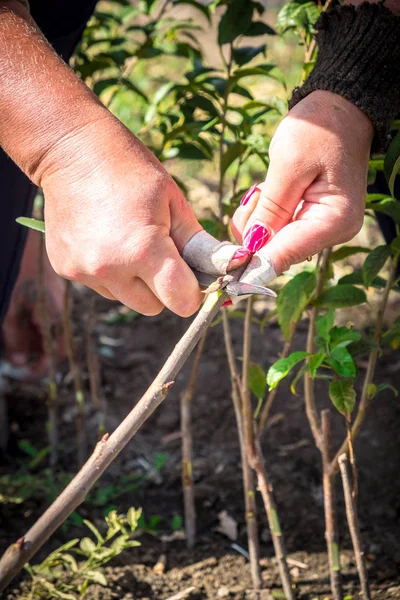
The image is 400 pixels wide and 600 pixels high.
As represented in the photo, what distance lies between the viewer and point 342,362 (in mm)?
1316

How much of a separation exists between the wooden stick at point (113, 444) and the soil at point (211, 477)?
528mm

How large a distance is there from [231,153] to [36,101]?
0.57 meters

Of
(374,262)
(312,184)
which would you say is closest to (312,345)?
(374,262)

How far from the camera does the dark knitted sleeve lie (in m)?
1.24

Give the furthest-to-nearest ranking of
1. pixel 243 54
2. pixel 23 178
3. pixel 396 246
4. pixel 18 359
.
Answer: pixel 18 359 < pixel 23 178 < pixel 243 54 < pixel 396 246

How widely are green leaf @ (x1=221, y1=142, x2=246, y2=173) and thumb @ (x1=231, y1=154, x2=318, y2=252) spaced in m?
0.35

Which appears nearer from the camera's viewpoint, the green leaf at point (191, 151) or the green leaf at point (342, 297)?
the green leaf at point (342, 297)

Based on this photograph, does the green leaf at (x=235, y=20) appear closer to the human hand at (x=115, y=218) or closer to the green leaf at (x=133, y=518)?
the human hand at (x=115, y=218)

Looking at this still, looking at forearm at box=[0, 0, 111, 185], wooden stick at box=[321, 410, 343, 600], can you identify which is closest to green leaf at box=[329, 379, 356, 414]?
wooden stick at box=[321, 410, 343, 600]

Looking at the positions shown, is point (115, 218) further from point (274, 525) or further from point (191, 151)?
point (274, 525)

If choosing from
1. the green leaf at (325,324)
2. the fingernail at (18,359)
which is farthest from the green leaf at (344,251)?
the fingernail at (18,359)

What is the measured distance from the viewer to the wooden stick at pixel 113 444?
1.10 metres

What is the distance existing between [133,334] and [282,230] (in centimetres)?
187

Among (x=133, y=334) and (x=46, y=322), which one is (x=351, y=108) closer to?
(x=46, y=322)
